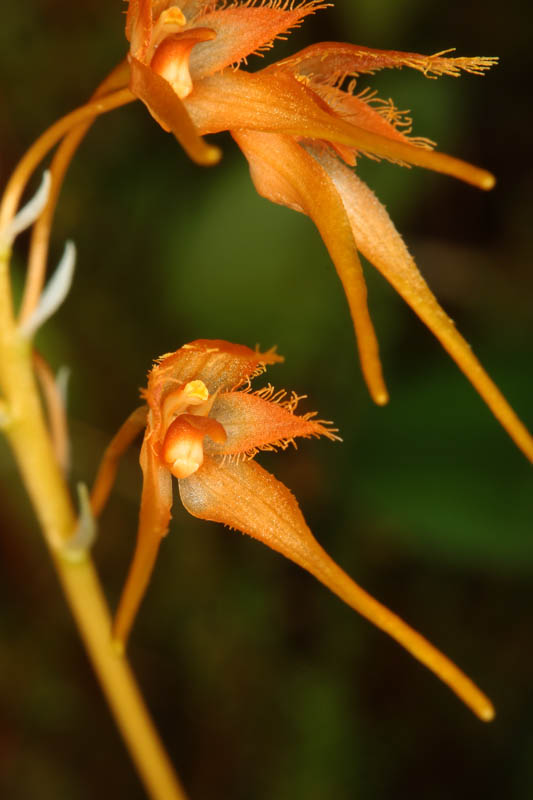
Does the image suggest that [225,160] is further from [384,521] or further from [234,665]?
[234,665]

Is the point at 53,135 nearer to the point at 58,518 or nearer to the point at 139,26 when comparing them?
the point at 139,26

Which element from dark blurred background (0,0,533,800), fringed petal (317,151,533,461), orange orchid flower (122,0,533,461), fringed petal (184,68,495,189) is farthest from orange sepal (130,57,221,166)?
dark blurred background (0,0,533,800)

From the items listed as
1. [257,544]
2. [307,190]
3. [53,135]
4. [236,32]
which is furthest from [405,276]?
[257,544]

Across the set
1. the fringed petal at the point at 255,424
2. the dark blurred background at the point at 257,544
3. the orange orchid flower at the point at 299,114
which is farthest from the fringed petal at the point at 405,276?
the dark blurred background at the point at 257,544

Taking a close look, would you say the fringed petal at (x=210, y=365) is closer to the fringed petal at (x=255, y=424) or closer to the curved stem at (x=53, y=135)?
the fringed petal at (x=255, y=424)

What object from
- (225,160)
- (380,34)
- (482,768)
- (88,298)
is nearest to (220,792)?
(482,768)

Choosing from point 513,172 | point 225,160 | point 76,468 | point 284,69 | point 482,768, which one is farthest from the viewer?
point 513,172

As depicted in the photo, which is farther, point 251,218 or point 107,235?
point 107,235
